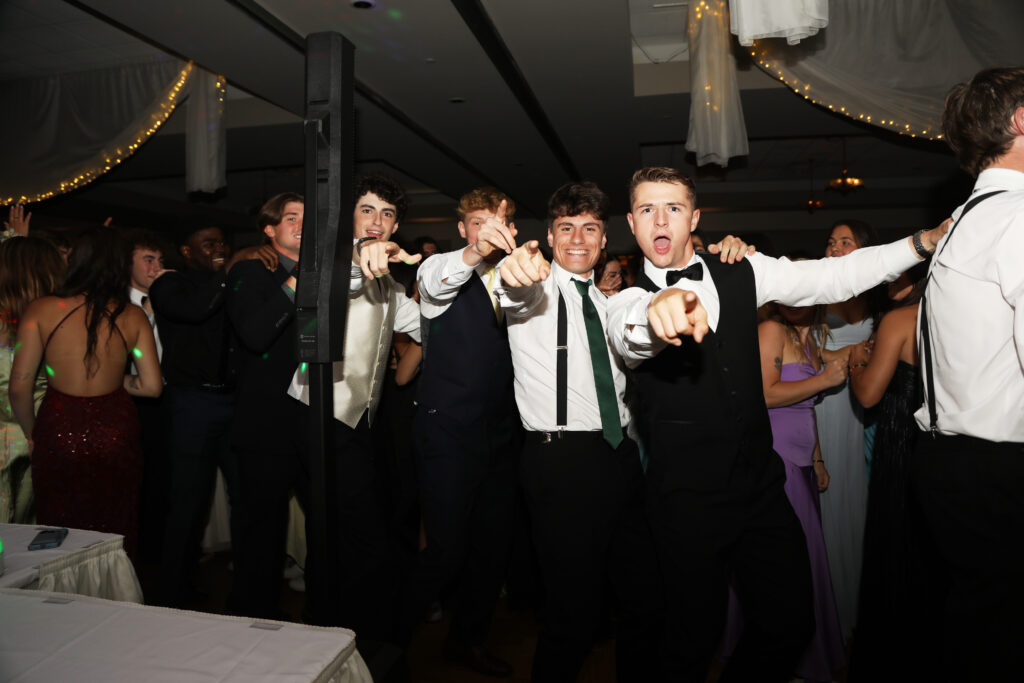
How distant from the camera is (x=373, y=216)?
92.8 inches

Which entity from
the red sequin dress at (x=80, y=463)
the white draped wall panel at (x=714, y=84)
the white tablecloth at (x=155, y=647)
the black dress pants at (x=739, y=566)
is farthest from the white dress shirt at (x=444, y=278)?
the white draped wall panel at (x=714, y=84)

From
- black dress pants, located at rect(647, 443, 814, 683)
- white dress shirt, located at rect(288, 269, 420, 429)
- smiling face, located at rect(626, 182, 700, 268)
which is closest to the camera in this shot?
black dress pants, located at rect(647, 443, 814, 683)

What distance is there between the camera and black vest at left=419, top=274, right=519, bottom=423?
223 cm

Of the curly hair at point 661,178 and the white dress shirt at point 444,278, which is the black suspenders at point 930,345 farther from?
the white dress shirt at point 444,278

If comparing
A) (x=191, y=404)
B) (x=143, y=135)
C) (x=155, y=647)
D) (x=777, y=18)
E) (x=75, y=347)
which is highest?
(x=143, y=135)

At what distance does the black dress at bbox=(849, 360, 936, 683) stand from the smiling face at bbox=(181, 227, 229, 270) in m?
3.01

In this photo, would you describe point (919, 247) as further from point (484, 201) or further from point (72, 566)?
point (72, 566)

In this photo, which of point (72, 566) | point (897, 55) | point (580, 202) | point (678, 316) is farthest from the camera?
point (897, 55)

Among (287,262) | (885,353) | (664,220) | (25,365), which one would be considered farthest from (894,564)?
(25,365)

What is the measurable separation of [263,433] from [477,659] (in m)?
1.09

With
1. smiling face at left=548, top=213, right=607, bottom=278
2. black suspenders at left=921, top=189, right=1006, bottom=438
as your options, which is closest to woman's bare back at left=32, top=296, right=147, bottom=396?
smiling face at left=548, top=213, right=607, bottom=278

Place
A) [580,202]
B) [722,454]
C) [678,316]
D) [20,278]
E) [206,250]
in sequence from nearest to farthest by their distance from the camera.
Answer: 1. [678,316]
2. [722,454]
3. [580,202]
4. [20,278]
5. [206,250]

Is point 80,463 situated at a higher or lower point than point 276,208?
lower

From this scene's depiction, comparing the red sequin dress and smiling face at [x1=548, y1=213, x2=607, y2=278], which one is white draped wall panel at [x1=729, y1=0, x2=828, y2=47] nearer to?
smiling face at [x1=548, y1=213, x2=607, y2=278]
